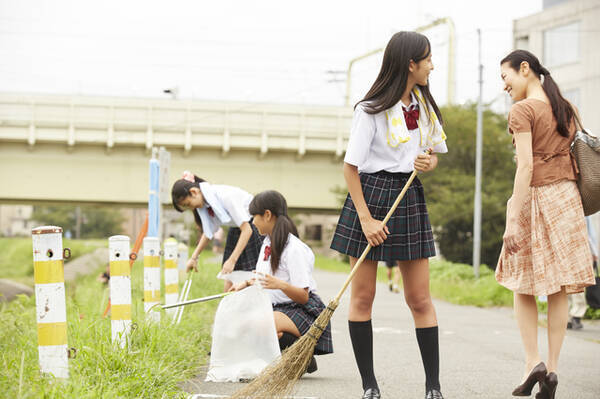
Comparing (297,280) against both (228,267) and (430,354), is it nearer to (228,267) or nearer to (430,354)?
(228,267)

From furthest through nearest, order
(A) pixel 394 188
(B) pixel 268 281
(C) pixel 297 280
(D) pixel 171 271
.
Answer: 1. (D) pixel 171 271
2. (C) pixel 297 280
3. (B) pixel 268 281
4. (A) pixel 394 188

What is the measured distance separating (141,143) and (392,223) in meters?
25.7

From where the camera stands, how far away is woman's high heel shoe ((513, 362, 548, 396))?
156 inches

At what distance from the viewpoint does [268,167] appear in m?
30.6

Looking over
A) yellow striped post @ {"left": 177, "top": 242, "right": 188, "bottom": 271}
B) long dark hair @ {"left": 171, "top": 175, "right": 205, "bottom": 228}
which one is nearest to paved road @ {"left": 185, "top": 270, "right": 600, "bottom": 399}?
long dark hair @ {"left": 171, "top": 175, "right": 205, "bottom": 228}

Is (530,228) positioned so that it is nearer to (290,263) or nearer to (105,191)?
(290,263)

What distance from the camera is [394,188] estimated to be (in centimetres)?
394

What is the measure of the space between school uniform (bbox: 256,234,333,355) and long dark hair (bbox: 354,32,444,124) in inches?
57.2

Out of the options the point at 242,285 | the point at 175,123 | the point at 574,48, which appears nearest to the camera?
the point at 242,285

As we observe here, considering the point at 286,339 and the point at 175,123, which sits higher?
the point at 175,123

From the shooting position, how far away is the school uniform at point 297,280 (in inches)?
198

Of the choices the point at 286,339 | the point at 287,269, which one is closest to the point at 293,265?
the point at 287,269

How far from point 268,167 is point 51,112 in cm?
828

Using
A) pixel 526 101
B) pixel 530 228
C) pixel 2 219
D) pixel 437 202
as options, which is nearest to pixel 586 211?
pixel 530 228
